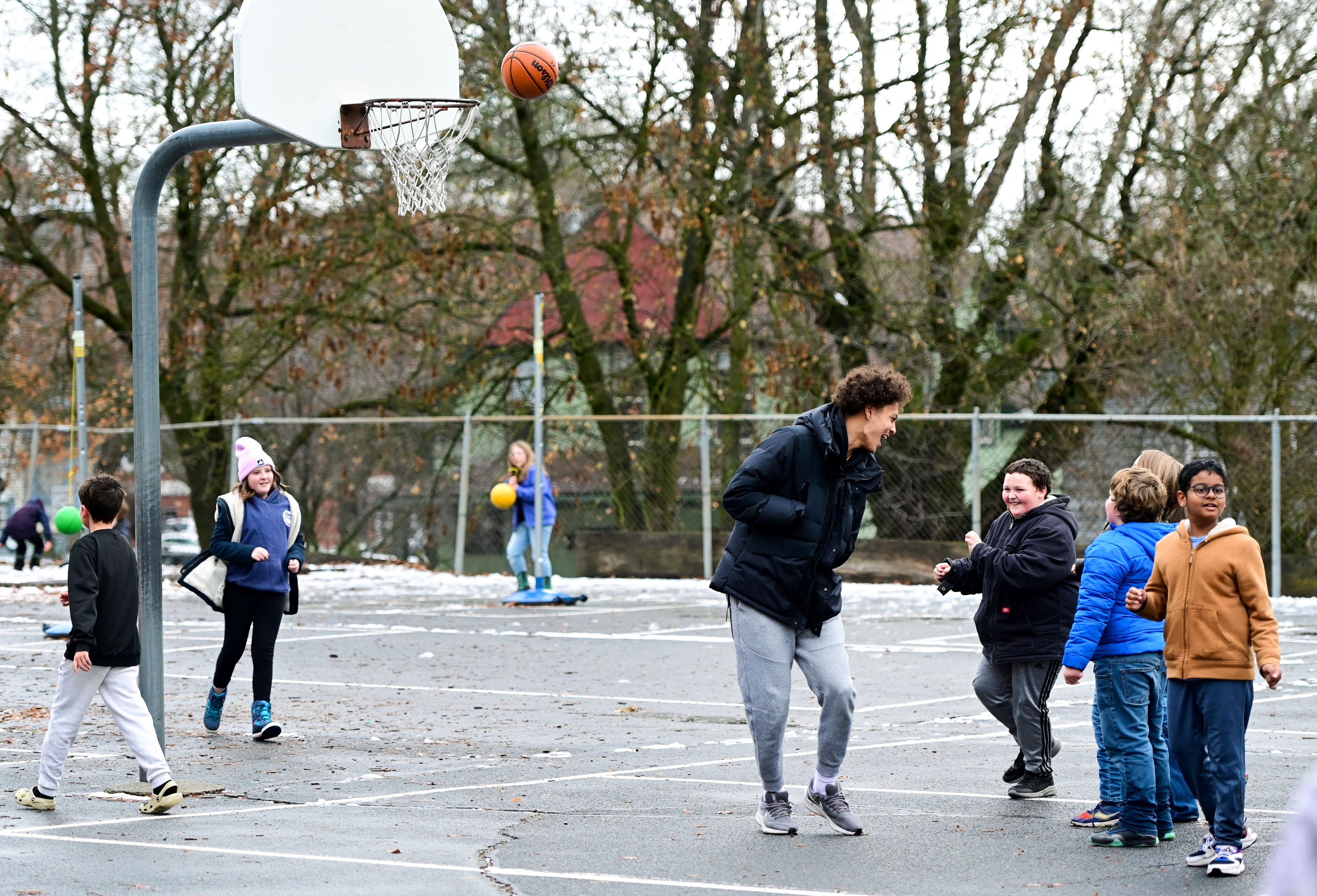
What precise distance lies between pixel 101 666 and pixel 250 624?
2.32 meters

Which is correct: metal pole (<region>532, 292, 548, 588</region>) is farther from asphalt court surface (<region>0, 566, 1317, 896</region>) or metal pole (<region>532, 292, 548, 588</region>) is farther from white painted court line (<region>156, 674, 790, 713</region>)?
white painted court line (<region>156, 674, 790, 713</region>)

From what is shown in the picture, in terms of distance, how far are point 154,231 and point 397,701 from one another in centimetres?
406

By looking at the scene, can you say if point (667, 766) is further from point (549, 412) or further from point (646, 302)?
point (646, 302)

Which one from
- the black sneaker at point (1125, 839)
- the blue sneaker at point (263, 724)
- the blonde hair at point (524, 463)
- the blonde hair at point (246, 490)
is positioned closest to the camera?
the black sneaker at point (1125, 839)

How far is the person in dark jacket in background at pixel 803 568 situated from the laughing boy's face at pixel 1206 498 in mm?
1140

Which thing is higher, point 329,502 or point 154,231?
point 154,231

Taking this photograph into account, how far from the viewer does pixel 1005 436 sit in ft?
64.4

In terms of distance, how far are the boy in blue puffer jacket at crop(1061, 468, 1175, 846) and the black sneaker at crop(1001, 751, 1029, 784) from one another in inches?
32.7

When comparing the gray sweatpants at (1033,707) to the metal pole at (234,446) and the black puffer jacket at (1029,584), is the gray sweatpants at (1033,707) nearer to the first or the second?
the black puffer jacket at (1029,584)

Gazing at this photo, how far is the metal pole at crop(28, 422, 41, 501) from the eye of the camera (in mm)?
22656

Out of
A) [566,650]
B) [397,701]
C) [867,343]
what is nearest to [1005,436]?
[867,343]

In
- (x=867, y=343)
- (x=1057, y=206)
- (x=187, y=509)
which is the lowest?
(x=187, y=509)

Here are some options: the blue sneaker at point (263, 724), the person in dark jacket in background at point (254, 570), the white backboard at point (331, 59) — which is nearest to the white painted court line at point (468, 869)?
the blue sneaker at point (263, 724)

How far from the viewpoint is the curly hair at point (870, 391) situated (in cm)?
620
